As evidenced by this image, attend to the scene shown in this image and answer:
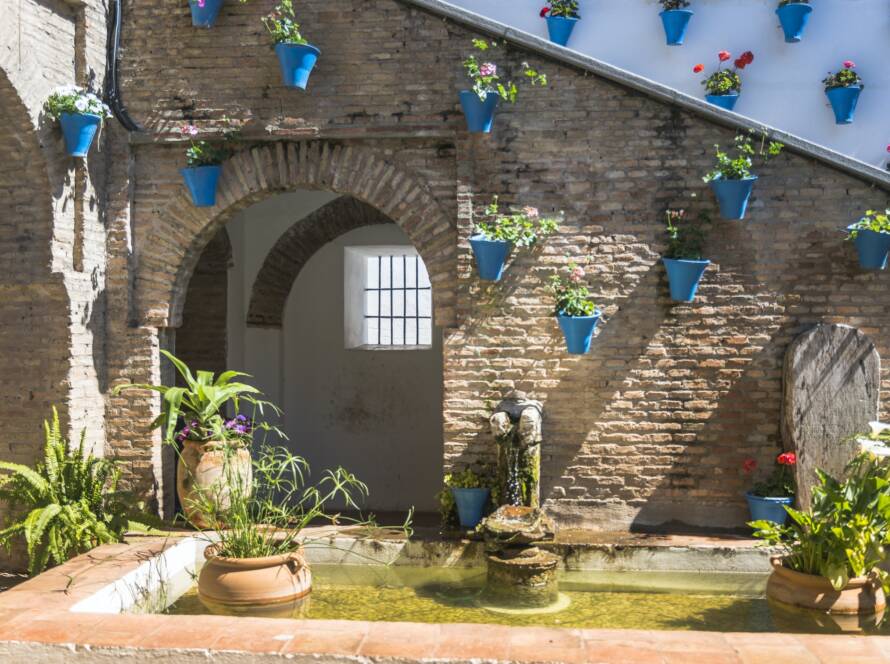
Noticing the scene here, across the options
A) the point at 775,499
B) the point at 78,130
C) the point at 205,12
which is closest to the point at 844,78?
the point at 775,499

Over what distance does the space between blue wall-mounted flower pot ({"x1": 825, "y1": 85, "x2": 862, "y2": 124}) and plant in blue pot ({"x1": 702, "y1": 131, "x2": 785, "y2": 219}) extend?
125cm

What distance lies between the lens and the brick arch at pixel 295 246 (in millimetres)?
11375

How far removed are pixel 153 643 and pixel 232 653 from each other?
14.7 inches

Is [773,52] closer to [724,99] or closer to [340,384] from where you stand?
[724,99]

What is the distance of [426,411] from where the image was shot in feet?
38.4

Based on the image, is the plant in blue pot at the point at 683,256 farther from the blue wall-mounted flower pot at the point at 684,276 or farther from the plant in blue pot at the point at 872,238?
the plant in blue pot at the point at 872,238

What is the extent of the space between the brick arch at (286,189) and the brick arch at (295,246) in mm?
3109

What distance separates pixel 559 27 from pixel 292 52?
8.01ft

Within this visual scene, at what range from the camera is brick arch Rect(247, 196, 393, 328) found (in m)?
11.4

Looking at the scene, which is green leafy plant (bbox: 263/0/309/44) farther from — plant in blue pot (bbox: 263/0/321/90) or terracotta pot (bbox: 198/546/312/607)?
terracotta pot (bbox: 198/546/312/607)

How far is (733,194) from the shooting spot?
23.9ft

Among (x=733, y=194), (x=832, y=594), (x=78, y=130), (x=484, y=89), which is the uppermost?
(x=484, y=89)

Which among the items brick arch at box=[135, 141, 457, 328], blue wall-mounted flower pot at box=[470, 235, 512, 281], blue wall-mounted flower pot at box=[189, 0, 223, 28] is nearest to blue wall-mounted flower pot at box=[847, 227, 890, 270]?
blue wall-mounted flower pot at box=[470, 235, 512, 281]

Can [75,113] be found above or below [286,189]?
above
